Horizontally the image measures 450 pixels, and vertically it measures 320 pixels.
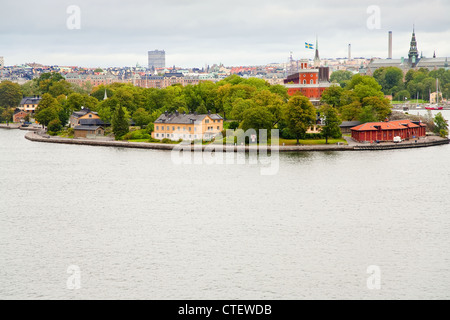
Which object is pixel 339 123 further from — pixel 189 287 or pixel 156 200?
pixel 189 287

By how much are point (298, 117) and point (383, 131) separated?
245 inches

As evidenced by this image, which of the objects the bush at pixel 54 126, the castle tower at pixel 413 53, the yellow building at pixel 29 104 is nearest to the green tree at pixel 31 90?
the yellow building at pixel 29 104

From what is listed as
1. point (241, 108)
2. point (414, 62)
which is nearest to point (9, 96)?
point (241, 108)

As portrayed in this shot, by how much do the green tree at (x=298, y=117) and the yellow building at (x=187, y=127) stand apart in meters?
5.70

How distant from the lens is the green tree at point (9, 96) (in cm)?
7600

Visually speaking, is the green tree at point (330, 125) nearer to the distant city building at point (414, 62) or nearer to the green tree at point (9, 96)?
the green tree at point (9, 96)

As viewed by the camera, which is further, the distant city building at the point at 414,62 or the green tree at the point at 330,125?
the distant city building at the point at 414,62

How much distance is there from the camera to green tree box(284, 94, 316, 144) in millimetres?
42688

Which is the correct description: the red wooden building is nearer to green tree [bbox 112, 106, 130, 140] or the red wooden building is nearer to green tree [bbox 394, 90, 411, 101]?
green tree [bbox 112, 106, 130, 140]

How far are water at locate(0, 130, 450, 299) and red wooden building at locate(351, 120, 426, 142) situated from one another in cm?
947

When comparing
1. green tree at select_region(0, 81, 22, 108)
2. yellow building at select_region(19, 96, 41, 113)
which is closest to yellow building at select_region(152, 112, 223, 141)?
yellow building at select_region(19, 96, 41, 113)

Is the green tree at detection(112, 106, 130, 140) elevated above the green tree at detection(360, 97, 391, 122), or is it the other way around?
the green tree at detection(360, 97, 391, 122)
